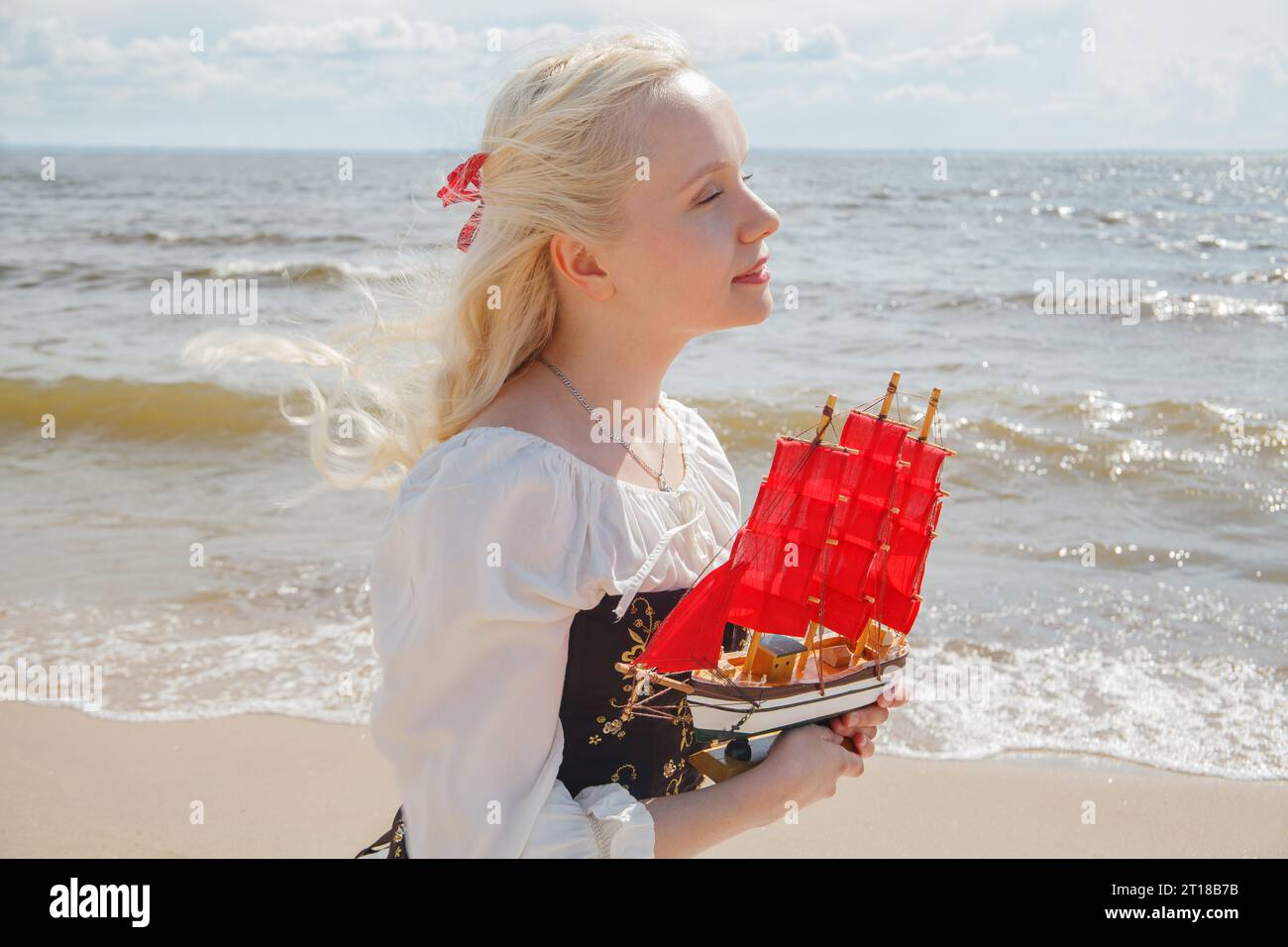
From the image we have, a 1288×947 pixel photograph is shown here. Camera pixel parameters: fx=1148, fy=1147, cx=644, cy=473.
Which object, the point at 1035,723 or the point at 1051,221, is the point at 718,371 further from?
the point at 1051,221

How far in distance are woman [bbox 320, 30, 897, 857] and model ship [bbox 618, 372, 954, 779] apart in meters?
0.08

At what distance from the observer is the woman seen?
6.03ft

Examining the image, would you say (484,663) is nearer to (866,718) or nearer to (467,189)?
(866,718)

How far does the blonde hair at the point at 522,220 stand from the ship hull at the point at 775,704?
70 centimetres

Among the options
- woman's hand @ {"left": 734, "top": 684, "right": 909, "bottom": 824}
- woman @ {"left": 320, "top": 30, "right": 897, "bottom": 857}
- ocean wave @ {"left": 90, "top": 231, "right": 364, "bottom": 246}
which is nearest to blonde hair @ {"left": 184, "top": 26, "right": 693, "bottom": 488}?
woman @ {"left": 320, "top": 30, "right": 897, "bottom": 857}

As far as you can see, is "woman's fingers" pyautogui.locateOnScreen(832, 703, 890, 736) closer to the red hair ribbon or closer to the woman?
the woman

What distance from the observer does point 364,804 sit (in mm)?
4285

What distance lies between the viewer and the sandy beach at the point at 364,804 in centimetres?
405

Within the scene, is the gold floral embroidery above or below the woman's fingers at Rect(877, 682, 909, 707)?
below

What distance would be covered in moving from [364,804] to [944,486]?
4.84m

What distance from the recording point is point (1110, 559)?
22.0ft

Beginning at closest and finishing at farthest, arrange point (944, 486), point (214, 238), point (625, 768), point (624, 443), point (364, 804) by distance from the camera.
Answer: point (625, 768) < point (624, 443) < point (364, 804) < point (944, 486) < point (214, 238)

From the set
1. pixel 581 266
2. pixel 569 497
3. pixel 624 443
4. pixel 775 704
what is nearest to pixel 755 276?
pixel 581 266
